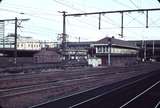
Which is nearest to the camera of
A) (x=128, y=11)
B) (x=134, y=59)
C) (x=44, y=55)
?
(x=128, y=11)

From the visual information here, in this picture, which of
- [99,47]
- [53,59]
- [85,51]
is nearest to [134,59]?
[85,51]

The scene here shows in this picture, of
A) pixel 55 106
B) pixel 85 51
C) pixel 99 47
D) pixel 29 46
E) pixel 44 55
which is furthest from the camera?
pixel 29 46

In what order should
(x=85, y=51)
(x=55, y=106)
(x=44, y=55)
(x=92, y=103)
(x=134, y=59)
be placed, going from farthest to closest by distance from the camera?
(x=134, y=59) < (x=85, y=51) < (x=44, y=55) < (x=92, y=103) < (x=55, y=106)

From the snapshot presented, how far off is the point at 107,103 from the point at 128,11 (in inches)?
536

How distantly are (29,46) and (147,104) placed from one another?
135228 mm

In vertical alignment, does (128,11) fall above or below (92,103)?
above

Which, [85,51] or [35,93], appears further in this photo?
[85,51]

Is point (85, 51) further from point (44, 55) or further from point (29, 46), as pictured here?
point (29, 46)

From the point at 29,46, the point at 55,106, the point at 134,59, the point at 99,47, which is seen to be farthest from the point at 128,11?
the point at 29,46

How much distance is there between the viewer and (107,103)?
1673cm

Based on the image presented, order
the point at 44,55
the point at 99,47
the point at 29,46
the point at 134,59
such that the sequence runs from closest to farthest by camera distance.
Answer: the point at 44,55, the point at 99,47, the point at 134,59, the point at 29,46

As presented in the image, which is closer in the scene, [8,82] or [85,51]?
[8,82]

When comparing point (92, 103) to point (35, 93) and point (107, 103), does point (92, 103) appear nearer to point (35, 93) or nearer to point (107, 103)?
point (107, 103)

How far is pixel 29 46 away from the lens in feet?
487
